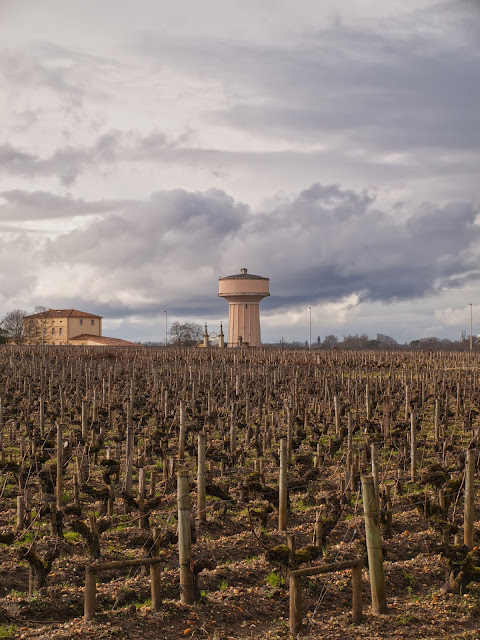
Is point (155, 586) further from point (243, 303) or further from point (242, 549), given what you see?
point (243, 303)

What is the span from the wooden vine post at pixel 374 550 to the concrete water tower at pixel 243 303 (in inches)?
2198

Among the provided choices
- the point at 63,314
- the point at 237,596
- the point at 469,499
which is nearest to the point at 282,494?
the point at 469,499

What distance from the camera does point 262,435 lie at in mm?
16562

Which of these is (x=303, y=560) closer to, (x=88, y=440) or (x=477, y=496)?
(x=477, y=496)

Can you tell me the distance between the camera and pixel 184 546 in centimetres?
755

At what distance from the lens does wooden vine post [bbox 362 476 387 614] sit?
23.7 ft

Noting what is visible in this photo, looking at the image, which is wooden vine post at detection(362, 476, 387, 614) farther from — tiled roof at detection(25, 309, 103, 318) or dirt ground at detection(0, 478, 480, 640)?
tiled roof at detection(25, 309, 103, 318)

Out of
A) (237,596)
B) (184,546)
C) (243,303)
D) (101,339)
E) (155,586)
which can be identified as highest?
(243,303)

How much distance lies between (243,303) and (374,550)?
56.9 m

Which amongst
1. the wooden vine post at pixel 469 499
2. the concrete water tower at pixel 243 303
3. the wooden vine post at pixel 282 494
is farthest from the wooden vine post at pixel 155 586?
the concrete water tower at pixel 243 303

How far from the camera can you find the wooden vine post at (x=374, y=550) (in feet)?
23.7

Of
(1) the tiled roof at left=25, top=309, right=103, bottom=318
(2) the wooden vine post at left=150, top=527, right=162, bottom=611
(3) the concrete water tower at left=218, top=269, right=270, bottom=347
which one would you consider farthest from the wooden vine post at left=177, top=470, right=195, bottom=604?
(1) the tiled roof at left=25, top=309, right=103, bottom=318

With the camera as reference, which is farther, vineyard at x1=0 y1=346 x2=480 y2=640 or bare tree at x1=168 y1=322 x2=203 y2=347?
bare tree at x1=168 y1=322 x2=203 y2=347

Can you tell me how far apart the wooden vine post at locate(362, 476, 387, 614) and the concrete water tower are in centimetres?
5583
